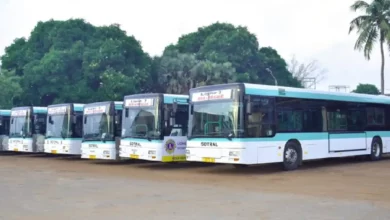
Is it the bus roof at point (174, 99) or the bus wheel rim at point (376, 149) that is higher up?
the bus roof at point (174, 99)

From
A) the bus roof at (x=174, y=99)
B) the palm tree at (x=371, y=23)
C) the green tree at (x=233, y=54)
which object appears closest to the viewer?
the bus roof at (x=174, y=99)

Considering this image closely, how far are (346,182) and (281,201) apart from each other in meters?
4.08

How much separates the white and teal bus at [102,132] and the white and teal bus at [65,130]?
1836 millimetres

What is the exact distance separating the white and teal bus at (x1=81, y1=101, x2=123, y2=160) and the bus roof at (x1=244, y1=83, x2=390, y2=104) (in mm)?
6708

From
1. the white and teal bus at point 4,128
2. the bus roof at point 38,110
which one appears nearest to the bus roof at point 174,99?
the bus roof at point 38,110

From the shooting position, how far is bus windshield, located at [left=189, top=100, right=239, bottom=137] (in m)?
15.0

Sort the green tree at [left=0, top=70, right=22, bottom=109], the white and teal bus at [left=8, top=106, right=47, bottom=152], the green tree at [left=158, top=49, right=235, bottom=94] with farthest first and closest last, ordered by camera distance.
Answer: the green tree at [left=158, top=49, right=235, bottom=94] → the green tree at [left=0, top=70, right=22, bottom=109] → the white and teal bus at [left=8, top=106, right=47, bottom=152]

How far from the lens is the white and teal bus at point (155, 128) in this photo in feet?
57.1

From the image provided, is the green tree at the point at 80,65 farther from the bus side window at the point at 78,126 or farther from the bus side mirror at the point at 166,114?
the bus side mirror at the point at 166,114

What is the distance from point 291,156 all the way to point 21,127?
47.7 ft

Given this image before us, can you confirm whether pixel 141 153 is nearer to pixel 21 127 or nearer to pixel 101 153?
pixel 101 153

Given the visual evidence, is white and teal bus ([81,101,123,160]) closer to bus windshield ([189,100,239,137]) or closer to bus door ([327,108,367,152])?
bus windshield ([189,100,239,137])

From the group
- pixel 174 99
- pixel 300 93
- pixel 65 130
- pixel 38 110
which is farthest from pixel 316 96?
pixel 38 110

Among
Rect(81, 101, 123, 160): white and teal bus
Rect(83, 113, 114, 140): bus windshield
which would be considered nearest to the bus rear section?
Rect(81, 101, 123, 160): white and teal bus
